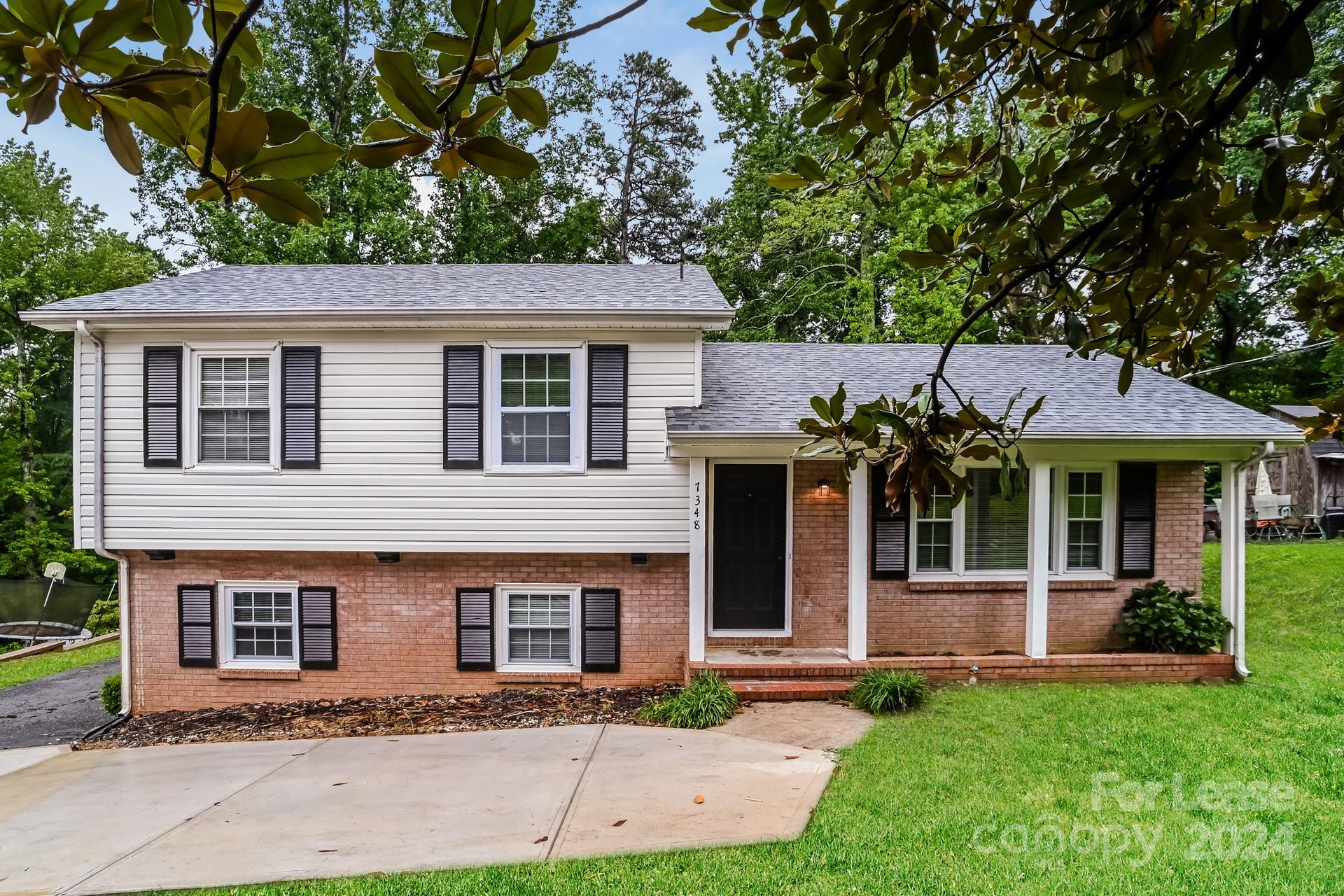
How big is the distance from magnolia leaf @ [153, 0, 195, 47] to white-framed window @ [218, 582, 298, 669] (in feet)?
25.6

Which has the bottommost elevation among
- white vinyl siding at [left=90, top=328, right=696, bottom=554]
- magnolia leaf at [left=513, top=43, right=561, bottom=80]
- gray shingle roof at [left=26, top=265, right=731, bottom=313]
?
white vinyl siding at [left=90, top=328, right=696, bottom=554]

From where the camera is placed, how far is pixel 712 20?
5.42 ft

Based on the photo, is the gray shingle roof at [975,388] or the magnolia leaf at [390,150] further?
the gray shingle roof at [975,388]

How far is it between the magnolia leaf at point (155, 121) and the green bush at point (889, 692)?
654cm

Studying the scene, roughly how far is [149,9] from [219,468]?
741 centimetres

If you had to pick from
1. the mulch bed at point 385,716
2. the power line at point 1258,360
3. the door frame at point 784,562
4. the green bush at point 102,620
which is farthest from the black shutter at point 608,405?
the green bush at point 102,620

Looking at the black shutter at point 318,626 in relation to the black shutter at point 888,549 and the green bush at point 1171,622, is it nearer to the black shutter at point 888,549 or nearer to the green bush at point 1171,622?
the black shutter at point 888,549

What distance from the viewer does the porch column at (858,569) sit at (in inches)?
279

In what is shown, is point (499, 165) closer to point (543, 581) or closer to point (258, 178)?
point (258, 178)

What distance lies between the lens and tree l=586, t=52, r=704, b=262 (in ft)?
67.6

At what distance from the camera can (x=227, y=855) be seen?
410 cm

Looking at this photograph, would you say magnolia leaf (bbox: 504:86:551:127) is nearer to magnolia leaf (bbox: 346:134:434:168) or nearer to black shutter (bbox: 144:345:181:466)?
magnolia leaf (bbox: 346:134:434:168)

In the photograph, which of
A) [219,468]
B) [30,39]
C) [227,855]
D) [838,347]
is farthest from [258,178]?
[838,347]

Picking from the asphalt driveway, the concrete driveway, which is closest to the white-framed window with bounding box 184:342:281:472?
the concrete driveway
